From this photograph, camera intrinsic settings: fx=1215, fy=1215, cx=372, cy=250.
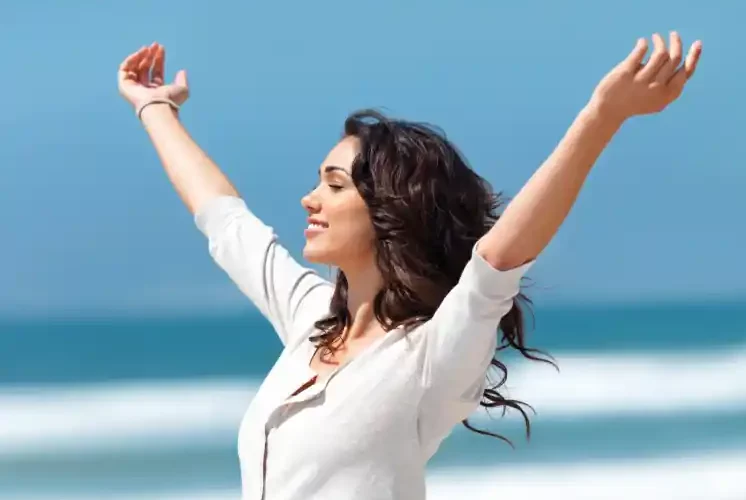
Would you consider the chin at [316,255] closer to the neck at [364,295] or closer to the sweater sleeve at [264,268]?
the neck at [364,295]

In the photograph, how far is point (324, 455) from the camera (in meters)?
1.60

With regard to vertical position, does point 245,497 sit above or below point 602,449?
below

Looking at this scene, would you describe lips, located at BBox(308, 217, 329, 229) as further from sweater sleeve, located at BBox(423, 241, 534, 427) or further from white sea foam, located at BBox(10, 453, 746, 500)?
white sea foam, located at BBox(10, 453, 746, 500)

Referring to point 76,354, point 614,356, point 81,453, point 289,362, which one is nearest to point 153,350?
point 76,354

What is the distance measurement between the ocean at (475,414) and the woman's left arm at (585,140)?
6.40 feet

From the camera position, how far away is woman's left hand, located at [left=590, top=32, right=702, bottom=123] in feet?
4.59

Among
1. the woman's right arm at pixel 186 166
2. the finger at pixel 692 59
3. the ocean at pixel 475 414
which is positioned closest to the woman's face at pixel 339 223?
the woman's right arm at pixel 186 166

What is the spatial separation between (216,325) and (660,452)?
13.8ft

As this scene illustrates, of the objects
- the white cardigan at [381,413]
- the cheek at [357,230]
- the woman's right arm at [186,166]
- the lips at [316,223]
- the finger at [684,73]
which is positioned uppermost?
the woman's right arm at [186,166]

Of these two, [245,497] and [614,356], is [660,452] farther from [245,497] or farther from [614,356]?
[245,497]

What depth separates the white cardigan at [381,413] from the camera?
1.53 metres

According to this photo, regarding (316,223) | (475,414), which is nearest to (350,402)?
(316,223)

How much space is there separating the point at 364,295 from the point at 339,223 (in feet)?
0.39

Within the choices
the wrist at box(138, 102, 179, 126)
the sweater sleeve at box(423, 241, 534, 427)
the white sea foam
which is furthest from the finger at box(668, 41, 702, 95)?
the white sea foam
